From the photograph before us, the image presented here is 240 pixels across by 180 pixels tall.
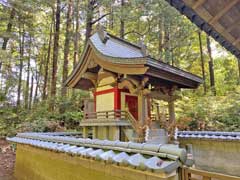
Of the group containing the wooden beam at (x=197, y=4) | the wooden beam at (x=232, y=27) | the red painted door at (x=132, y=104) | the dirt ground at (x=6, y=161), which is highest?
the wooden beam at (x=197, y=4)

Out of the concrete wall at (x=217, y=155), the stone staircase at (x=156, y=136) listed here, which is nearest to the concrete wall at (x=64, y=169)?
the stone staircase at (x=156, y=136)

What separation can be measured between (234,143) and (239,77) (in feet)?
38.8

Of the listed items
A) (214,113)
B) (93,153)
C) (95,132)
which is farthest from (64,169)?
(214,113)

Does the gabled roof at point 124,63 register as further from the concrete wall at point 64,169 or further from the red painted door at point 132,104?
the concrete wall at point 64,169

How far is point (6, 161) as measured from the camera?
784cm

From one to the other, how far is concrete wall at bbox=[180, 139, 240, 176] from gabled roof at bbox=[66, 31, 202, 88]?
2.04 m

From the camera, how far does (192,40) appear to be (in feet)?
53.8

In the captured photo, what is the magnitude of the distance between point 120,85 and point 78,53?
960cm

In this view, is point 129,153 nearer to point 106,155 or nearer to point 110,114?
point 106,155

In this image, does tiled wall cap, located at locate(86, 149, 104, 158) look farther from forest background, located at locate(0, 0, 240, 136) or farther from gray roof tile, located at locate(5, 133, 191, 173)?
forest background, located at locate(0, 0, 240, 136)

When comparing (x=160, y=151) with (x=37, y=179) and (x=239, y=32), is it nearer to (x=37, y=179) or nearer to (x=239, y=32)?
(x=239, y=32)

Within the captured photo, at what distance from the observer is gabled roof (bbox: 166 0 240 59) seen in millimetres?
1321

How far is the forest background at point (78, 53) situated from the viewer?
35.3ft

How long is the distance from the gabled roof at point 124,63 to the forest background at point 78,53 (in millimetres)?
1710
